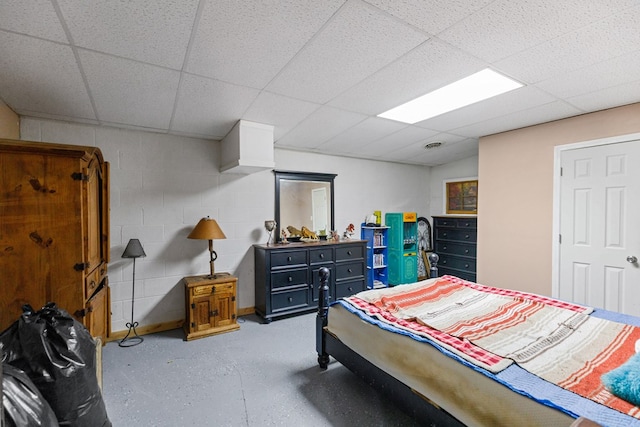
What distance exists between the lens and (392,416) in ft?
6.39

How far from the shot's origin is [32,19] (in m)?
1.50

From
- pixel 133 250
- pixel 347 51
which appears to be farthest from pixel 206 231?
pixel 347 51

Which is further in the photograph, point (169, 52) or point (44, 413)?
point (169, 52)

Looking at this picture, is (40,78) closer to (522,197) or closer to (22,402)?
(22,402)

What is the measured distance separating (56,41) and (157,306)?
2.63 metres

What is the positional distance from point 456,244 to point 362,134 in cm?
257

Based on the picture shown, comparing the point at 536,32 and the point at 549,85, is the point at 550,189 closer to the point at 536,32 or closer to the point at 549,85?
the point at 549,85

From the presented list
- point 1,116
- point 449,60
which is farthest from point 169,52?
point 449,60

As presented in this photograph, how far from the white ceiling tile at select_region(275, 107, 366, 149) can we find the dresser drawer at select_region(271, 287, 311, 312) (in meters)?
1.90

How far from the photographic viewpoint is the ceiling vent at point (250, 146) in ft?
10.0

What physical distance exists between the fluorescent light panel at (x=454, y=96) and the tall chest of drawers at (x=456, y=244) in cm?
223

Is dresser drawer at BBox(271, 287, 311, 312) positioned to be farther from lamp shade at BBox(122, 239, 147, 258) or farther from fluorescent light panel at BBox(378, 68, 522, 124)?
fluorescent light panel at BBox(378, 68, 522, 124)

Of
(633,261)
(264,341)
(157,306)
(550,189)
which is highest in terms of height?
(550,189)

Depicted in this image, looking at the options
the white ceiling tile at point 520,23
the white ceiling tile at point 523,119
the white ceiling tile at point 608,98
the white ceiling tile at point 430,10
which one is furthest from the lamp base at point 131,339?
the white ceiling tile at point 608,98
